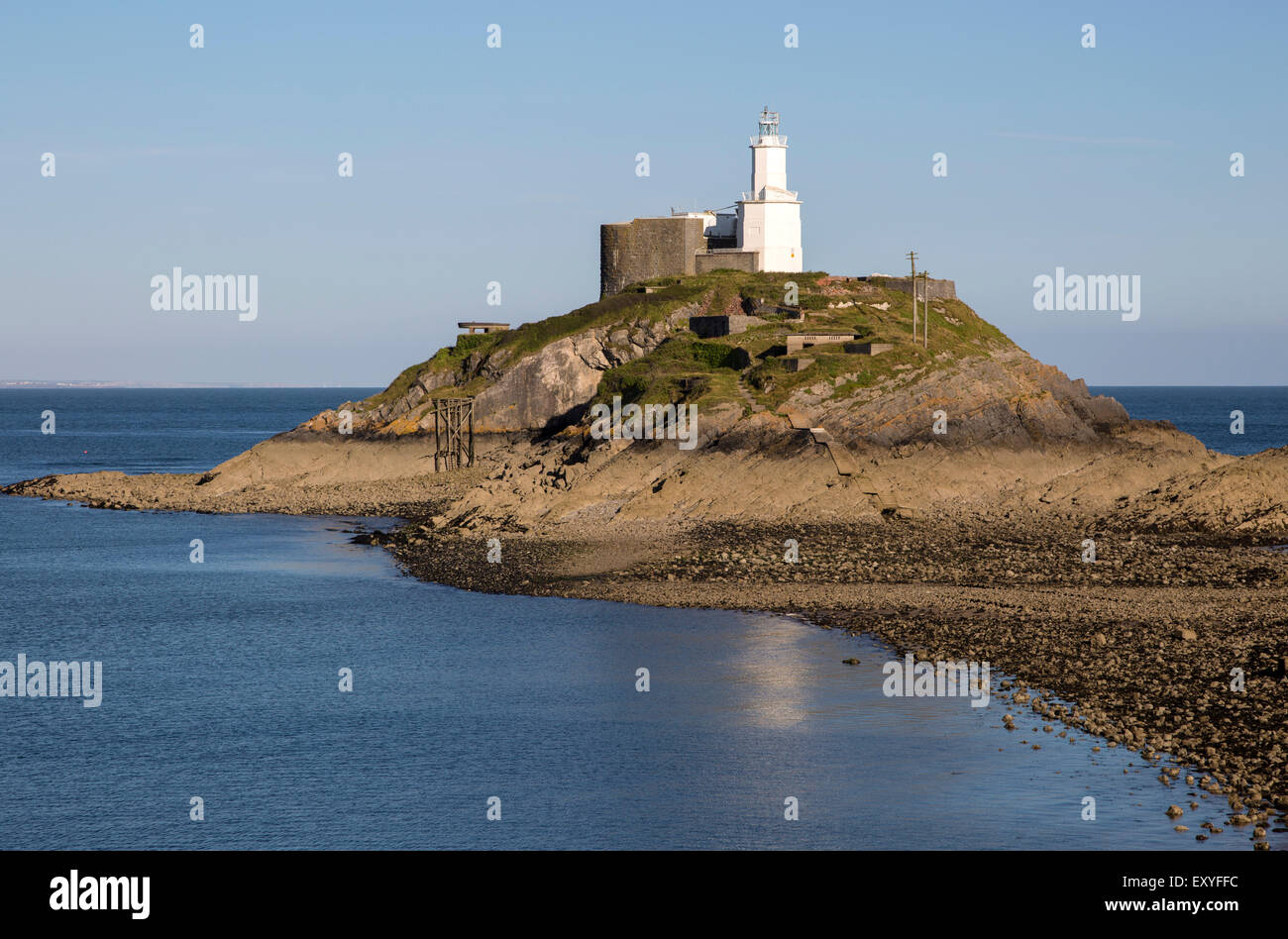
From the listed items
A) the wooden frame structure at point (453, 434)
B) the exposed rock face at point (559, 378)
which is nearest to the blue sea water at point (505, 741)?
the wooden frame structure at point (453, 434)

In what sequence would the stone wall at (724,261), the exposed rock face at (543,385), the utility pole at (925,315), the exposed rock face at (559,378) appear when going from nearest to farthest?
1. the utility pole at (925,315)
2. the exposed rock face at (559,378)
3. the exposed rock face at (543,385)
4. the stone wall at (724,261)

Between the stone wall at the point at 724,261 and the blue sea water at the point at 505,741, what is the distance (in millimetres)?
42913

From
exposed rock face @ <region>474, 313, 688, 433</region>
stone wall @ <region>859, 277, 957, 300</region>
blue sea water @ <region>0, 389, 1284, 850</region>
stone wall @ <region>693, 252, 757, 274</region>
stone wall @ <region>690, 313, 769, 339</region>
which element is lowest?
blue sea water @ <region>0, 389, 1284, 850</region>

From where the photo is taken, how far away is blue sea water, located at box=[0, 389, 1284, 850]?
21922 millimetres

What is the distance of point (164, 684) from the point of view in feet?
108

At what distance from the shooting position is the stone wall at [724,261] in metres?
83.0

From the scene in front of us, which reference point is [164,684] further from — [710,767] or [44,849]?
[710,767]

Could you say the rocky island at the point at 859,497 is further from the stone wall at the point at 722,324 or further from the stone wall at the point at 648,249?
the stone wall at the point at 648,249

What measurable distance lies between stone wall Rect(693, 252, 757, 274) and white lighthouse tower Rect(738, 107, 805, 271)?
0.50 meters

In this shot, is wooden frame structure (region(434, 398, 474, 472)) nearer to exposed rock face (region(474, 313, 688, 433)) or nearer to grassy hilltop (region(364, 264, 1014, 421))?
exposed rock face (region(474, 313, 688, 433))

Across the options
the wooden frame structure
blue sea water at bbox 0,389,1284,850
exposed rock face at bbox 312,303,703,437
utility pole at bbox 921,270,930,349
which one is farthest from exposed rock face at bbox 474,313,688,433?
blue sea water at bbox 0,389,1284,850

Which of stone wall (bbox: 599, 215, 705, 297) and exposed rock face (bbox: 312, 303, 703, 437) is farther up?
stone wall (bbox: 599, 215, 705, 297)

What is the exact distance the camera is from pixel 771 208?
270ft

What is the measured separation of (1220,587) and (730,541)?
16.1m
